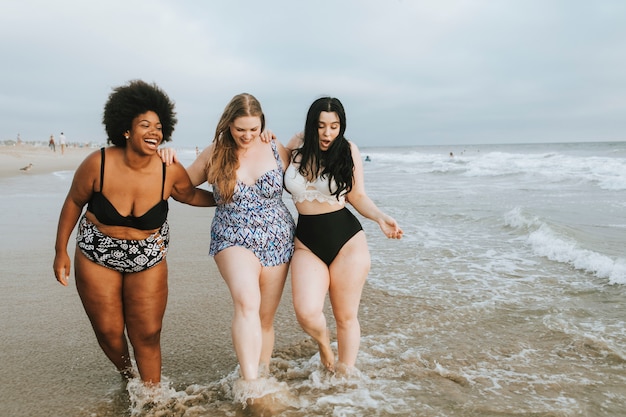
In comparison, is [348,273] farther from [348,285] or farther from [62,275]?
[62,275]

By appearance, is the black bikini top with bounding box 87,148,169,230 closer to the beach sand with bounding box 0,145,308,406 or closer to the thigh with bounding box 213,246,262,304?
the thigh with bounding box 213,246,262,304

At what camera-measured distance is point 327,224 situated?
3807 mm

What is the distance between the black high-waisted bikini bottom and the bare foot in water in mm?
641


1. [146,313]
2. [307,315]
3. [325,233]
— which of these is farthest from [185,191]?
[307,315]

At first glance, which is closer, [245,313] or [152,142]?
[152,142]

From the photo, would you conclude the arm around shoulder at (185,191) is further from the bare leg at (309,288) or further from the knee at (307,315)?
the knee at (307,315)

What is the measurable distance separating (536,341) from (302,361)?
7.57ft

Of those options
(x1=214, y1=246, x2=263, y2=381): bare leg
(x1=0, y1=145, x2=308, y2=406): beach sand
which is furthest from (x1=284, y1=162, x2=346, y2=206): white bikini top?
(x1=0, y1=145, x2=308, y2=406): beach sand

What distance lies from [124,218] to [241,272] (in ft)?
2.74

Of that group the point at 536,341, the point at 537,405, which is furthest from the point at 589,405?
the point at 536,341

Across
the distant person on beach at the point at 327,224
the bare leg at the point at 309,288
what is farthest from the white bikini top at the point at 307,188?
the bare leg at the point at 309,288

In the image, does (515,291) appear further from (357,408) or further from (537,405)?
(357,408)

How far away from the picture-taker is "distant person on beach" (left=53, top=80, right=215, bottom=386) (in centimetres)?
Result: 307

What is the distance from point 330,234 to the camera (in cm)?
379
